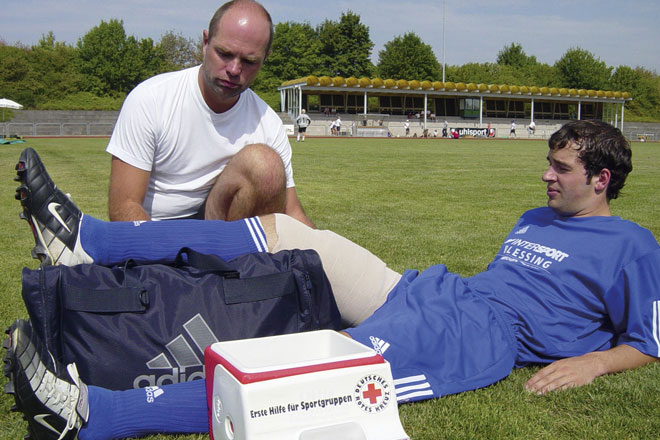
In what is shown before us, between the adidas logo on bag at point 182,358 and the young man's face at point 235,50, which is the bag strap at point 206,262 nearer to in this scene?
the adidas logo on bag at point 182,358

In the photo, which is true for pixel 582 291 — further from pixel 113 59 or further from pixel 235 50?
pixel 113 59

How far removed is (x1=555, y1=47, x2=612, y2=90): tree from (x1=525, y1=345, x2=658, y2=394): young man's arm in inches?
3294

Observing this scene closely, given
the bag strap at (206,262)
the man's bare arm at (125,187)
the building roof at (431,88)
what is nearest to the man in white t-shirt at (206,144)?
the man's bare arm at (125,187)

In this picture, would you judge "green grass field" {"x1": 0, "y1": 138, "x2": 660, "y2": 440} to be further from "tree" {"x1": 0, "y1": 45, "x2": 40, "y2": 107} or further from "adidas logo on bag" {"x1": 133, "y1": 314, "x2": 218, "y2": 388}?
"tree" {"x1": 0, "y1": 45, "x2": 40, "y2": 107}

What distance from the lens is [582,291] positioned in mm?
2670

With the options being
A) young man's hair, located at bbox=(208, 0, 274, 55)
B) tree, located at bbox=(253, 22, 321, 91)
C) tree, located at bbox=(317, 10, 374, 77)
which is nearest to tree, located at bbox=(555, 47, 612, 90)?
tree, located at bbox=(317, 10, 374, 77)

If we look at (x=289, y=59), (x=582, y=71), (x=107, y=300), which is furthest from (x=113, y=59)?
(x=107, y=300)

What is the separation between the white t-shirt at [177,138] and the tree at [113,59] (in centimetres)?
5701

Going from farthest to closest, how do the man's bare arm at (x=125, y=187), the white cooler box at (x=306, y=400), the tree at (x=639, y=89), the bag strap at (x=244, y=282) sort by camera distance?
the tree at (x=639, y=89) < the man's bare arm at (x=125, y=187) < the bag strap at (x=244, y=282) < the white cooler box at (x=306, y=400)

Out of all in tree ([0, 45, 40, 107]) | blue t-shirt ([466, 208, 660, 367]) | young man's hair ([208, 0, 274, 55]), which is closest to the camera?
blue t-shirt ([466, 208, 660, 367])

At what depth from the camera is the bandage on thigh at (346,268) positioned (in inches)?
100

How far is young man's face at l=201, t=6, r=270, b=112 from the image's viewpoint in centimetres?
348

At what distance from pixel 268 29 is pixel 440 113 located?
54712 mm

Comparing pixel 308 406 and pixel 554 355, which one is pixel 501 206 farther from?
pixel 308 406
